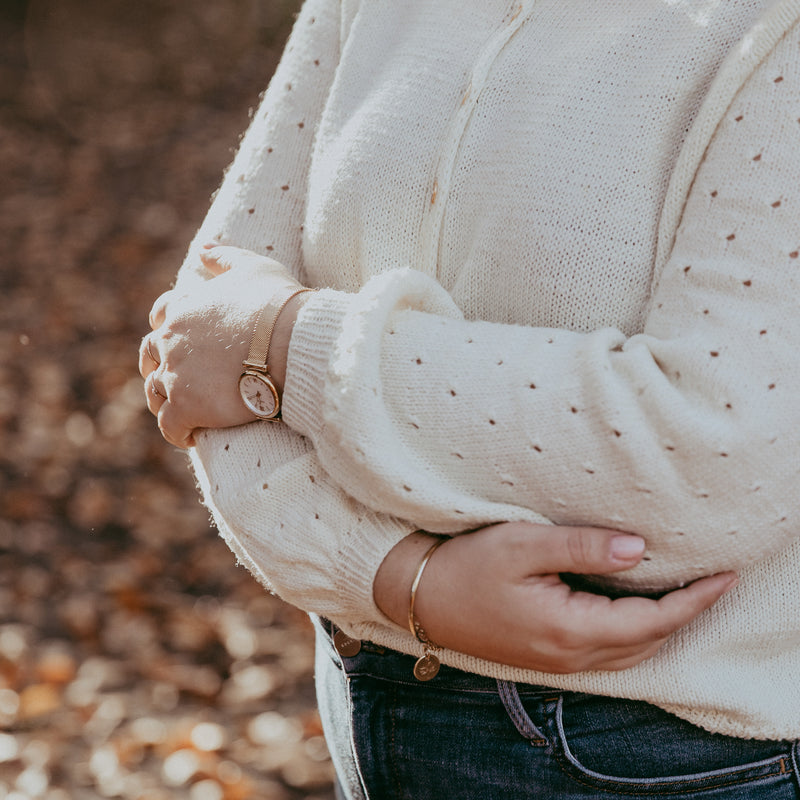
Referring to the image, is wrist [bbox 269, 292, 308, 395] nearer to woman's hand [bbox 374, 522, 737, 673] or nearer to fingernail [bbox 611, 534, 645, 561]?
woman's hand [bbox 374, 522, 737, 673]

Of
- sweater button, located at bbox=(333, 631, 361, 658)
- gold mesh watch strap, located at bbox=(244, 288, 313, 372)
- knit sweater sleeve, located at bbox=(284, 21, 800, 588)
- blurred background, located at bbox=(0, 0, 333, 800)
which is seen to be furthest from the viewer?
blurred background, located at bbox=(0, 0, 333, 800)

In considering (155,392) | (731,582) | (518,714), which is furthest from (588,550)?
(155,392)

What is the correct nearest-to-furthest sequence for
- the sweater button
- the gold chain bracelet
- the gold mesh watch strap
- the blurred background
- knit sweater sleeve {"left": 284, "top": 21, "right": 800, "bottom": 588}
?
knit sweater sleeve {"left": 284, "top": 21, "right": 800, "bottom": 588} < the gold chain bracelet < the gold mesh watch strap < the sweater button < the blurred background

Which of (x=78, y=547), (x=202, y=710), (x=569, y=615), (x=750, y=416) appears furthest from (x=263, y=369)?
(x=78, y=547)

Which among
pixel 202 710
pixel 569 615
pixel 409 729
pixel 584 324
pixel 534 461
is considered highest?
pixel 584 324

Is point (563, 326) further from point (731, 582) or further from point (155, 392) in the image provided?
point (155, 392)

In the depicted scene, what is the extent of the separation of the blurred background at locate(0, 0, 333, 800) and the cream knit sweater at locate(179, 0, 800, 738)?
2.12m

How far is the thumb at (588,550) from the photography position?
980mm

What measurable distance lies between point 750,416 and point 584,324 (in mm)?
262

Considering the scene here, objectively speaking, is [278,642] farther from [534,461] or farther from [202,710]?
[534,461]

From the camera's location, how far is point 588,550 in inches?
38.7

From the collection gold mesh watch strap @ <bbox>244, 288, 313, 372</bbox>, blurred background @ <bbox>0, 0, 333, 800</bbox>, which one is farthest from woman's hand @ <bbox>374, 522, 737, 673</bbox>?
blurred background @ <bbox>0, 0, 333, 800</bbox>

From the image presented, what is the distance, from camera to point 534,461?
997 millimetres

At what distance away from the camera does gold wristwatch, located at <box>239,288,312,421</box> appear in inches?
46.0
